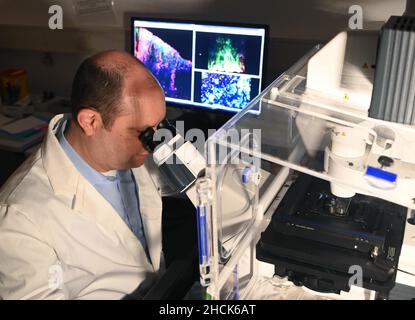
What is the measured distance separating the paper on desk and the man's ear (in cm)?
103

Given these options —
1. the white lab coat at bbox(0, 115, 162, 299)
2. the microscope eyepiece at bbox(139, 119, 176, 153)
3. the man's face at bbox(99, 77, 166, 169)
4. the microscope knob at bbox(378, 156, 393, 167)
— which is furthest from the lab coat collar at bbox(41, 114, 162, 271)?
the microscope knob at bbox(378, 156, 393, 167)

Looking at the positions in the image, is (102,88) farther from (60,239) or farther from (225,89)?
(225,89)

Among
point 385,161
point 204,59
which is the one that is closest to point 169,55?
point 204,59

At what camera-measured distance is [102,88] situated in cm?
123

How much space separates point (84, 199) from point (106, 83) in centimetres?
31

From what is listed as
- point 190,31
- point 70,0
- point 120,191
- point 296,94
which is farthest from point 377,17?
point 70,0

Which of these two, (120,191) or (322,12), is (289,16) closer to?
(322,12)

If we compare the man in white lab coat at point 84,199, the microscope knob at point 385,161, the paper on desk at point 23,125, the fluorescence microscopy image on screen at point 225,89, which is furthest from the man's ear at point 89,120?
the paper on desk at point 23,125

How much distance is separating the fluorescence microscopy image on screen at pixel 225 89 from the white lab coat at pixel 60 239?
783 millimetres

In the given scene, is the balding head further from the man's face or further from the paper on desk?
the paper on desk

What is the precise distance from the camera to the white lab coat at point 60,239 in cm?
111

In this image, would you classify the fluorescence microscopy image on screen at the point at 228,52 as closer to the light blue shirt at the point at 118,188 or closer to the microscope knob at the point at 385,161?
the light blue shirt at the point at 118,188

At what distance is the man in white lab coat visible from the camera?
1131 millimetres

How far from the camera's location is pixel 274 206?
4.12 feet
